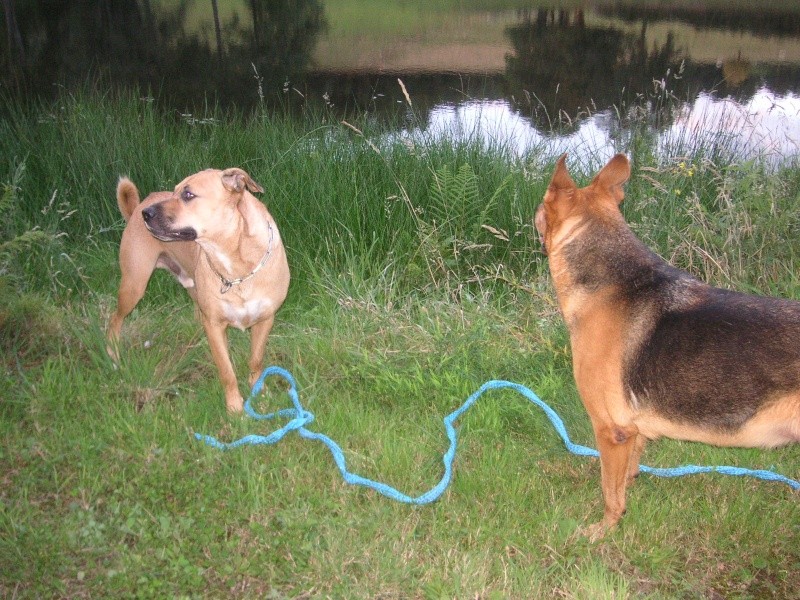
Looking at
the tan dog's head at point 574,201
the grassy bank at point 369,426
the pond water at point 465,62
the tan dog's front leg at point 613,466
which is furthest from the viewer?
the pond water at point 465,62

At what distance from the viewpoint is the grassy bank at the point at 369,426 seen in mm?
3027

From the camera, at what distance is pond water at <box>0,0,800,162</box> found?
8469 millimetres

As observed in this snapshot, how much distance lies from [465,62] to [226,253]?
41.6 feet

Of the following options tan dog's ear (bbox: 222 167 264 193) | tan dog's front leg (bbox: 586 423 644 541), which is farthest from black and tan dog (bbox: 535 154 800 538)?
tan dog's ear (bbox: 222 167 264 193)

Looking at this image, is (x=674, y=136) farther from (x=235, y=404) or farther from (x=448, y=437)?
(x=235, y=404)

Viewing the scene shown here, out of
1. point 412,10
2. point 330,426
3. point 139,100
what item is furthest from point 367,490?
point 412,10

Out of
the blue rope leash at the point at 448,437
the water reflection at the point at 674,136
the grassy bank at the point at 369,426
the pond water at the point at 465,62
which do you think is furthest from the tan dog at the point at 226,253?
the water reflection at the point at 674,136

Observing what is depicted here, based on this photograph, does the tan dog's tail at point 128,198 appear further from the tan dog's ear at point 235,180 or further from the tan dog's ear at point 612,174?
the tan dog's ear at point 612,174

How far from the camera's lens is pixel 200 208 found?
429 centimetres

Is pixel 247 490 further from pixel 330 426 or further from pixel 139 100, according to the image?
pixel 139 100

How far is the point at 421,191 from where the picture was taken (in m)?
6.98

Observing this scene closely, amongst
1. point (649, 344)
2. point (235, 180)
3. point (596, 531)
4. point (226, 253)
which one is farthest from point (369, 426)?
point (235, 180)

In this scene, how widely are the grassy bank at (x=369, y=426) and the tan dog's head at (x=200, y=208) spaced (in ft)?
2.69

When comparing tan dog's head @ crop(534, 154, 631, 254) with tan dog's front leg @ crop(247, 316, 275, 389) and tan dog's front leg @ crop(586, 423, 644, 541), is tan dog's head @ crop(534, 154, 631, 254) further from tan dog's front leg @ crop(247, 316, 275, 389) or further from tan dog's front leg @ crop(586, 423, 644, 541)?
tan dog's front leg @ crop(247, 316, 275, 389)
